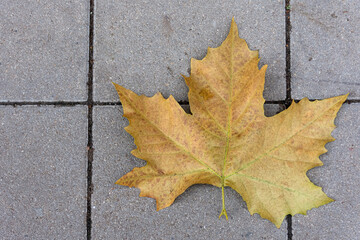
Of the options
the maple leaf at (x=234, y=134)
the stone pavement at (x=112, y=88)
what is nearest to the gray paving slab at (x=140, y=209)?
the stone pavement at (x=112, y=88)

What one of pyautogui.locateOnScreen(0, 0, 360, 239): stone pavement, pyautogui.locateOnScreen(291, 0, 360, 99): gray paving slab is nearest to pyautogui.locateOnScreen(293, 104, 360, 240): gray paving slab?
pyautogui.locateOnScreen(0, 0, 360, 239): stone pavement

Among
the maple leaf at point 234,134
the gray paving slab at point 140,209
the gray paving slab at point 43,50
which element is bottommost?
the gray paving slab at point 140,209

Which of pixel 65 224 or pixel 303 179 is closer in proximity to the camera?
pixel 303 179

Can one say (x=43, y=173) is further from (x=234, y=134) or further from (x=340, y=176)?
(x=340, y=176)

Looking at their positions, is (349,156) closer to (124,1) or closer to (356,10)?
(356,10)

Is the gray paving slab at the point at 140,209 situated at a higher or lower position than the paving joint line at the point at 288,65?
lower

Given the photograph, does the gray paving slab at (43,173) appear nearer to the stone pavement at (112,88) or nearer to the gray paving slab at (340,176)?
the stone pavement at (112,88)

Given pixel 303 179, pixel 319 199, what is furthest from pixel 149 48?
pixel 319 199
